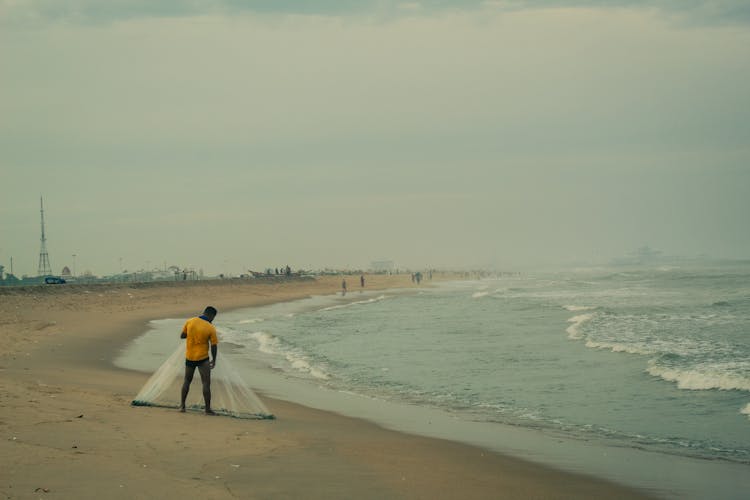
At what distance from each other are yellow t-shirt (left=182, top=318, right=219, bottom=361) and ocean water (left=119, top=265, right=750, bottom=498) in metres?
3.50

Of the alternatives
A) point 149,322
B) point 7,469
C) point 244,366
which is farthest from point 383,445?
point 149,322

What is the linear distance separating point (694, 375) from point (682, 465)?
6784mm

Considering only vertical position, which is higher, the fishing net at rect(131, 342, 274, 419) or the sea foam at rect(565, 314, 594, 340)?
the fishing net at rect(131, 342, 274, 419)

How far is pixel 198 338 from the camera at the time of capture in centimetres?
1169

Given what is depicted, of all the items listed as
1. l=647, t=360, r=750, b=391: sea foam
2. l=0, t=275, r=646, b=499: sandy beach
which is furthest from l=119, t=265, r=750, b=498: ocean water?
l=0, t=275, r=646, b=499: sandy beach

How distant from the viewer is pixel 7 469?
6773mm

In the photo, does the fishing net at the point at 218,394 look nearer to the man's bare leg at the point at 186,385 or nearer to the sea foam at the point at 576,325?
the man's bare leg at the point at 186,385

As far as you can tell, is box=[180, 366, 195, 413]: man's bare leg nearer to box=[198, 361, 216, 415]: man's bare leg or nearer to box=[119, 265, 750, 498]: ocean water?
box=[198, 361, 216, 415]: man's bare leg

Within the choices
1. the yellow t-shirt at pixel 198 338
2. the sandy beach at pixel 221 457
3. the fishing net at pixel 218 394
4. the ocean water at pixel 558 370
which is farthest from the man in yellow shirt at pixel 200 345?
the ocean water at pixel 558 370

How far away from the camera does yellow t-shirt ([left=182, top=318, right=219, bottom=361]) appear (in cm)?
1158

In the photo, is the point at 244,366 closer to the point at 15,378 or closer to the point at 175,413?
the point at 15,378

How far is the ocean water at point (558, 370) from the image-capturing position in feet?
37.8

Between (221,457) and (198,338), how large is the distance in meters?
3.73

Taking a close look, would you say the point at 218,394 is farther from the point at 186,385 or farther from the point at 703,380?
the point at 703,380
